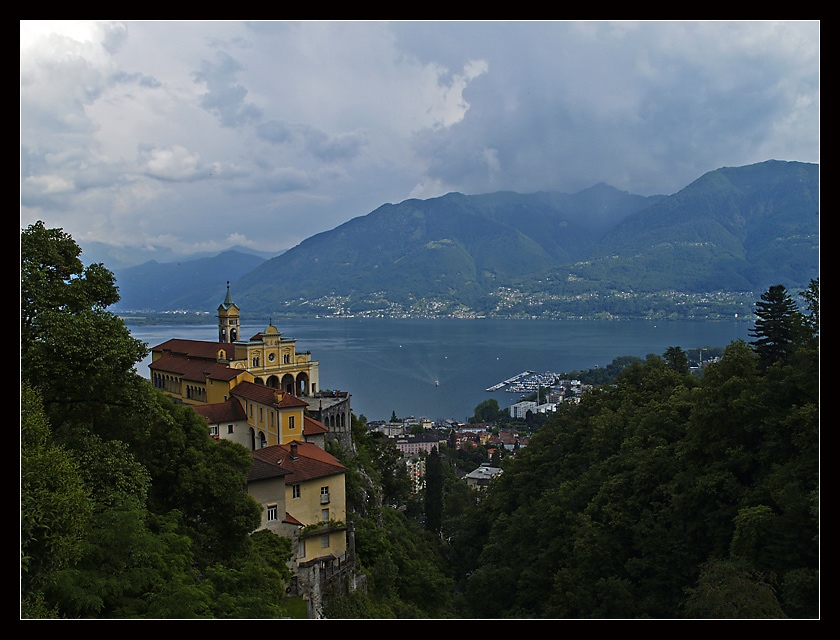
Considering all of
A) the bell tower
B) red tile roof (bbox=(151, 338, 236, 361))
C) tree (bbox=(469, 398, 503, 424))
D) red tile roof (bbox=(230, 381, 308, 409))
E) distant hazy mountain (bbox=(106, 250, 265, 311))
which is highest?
distant hazy mountain (bbox=(106, 250, 265, 311))

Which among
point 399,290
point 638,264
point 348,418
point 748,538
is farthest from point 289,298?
point 748,538

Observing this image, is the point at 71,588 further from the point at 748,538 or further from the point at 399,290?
the point at 399,290

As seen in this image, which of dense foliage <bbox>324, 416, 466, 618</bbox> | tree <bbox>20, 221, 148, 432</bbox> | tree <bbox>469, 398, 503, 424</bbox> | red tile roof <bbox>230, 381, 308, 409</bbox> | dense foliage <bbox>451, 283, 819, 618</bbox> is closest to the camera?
tree <bbox>20, 221, 148, 432</bbox>

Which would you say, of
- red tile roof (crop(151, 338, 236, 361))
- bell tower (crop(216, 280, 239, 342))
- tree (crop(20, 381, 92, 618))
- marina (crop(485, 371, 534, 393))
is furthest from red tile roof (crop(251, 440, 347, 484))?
marina (crop(485, 371, 534, 393))

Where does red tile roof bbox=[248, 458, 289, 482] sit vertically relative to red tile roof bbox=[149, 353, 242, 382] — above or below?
below

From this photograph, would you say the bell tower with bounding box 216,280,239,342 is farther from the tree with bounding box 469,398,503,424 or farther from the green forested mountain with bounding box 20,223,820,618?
the tree with bounding box 469,398,503,424

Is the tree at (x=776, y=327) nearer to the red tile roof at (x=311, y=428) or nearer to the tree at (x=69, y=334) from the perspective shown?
the red tile roof at (x=311, y=428)
